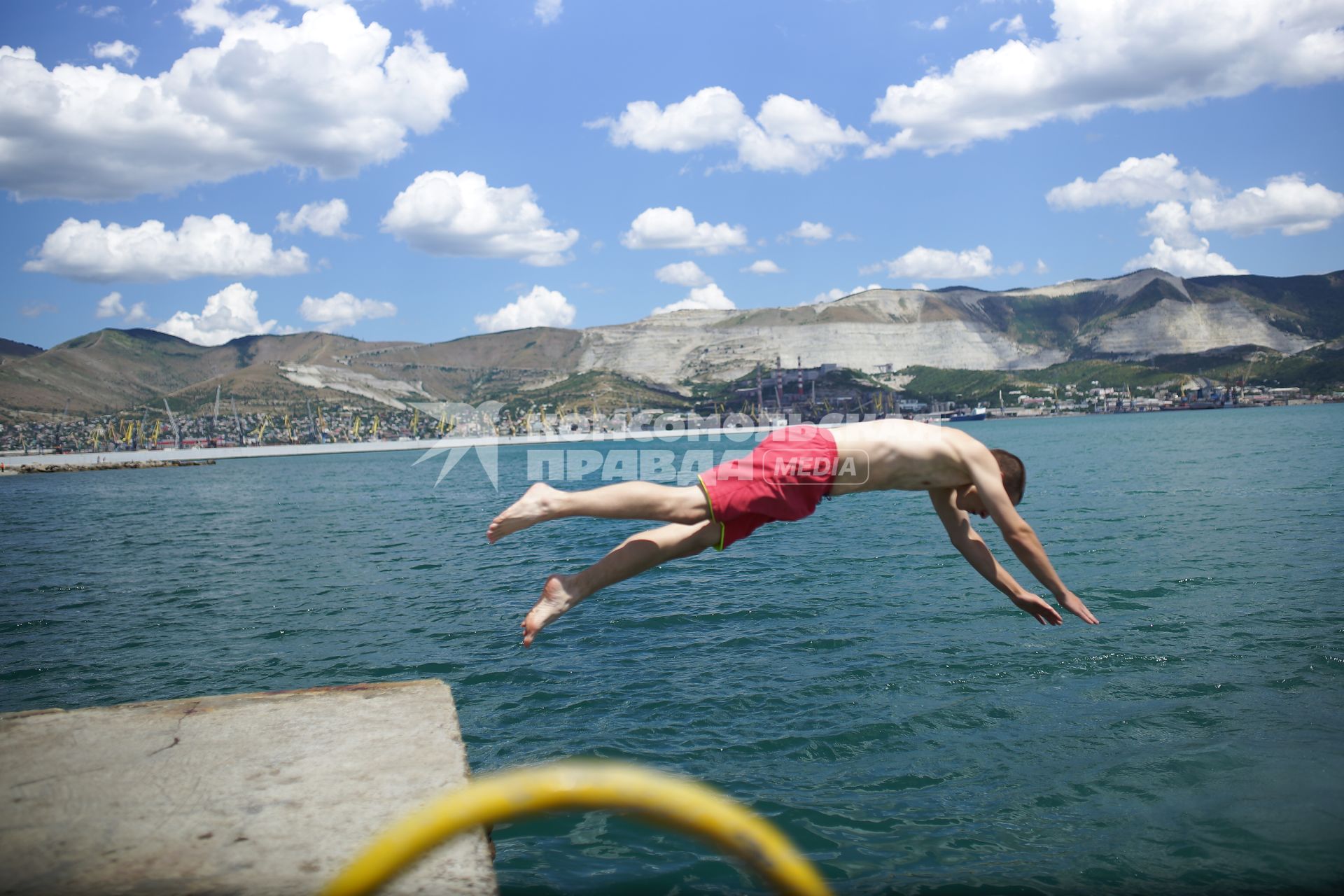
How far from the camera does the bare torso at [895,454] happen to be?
6.07m

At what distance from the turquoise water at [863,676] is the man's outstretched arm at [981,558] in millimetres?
1646

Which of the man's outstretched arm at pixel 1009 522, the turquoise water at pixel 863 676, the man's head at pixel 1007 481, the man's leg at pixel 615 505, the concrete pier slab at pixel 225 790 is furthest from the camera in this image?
the man's head at pixel 1007 481

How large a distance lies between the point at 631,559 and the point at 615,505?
522mm

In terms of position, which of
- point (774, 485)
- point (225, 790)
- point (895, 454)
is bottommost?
point (225, 790)

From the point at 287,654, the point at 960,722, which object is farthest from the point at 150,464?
the point at 960,722

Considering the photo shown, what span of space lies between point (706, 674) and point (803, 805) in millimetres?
4027

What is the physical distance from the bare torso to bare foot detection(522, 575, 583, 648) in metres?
2.13

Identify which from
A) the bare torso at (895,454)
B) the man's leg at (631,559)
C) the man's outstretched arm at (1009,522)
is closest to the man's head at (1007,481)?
the man's outstretched arm at (1009,522)

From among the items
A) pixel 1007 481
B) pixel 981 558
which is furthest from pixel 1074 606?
pixel 1007 481

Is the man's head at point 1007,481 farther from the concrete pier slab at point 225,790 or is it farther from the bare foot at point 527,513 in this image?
the concrete pier slab at point 225,790

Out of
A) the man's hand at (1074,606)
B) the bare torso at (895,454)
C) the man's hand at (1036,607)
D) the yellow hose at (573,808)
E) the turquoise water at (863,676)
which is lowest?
the turquoise water at (863,676)

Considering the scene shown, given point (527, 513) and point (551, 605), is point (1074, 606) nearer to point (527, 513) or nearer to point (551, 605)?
point (551, 605)

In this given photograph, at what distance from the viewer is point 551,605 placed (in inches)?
246

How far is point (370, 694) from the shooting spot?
21.8 feet
